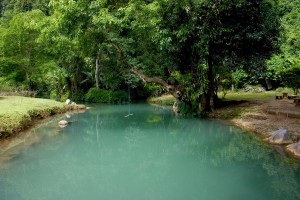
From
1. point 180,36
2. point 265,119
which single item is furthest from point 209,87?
point 265,119

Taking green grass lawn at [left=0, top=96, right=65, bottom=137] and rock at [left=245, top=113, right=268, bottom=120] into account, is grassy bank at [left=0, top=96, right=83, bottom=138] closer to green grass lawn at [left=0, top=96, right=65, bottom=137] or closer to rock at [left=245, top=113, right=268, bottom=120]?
green grass lawn at [left=0, top=96, right=65, bottom=137]

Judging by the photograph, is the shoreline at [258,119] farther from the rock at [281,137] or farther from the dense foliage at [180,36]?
the dense foliage at [180,36]

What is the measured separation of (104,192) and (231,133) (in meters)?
7.78

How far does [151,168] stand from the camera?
866 cm

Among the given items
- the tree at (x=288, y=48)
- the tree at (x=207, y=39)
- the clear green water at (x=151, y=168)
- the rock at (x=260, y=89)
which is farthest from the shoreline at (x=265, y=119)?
the rock at (x=260, y=89)

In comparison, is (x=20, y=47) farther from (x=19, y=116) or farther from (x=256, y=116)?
(x=256, y=116)

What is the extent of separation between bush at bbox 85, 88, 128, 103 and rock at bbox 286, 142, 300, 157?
876 inches

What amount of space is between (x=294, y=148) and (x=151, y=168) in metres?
4.59

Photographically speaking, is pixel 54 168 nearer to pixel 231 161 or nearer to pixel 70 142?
pixel 70 142

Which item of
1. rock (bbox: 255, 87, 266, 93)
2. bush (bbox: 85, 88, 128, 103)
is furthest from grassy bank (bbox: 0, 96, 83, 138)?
rock (bbox: 255, 87, 266, 93)

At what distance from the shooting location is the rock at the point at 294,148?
916cm

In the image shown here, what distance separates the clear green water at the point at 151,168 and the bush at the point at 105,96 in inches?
646

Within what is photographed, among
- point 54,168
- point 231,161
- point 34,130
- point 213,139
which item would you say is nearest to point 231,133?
point 213,139

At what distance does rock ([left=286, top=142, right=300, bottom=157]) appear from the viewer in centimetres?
916
